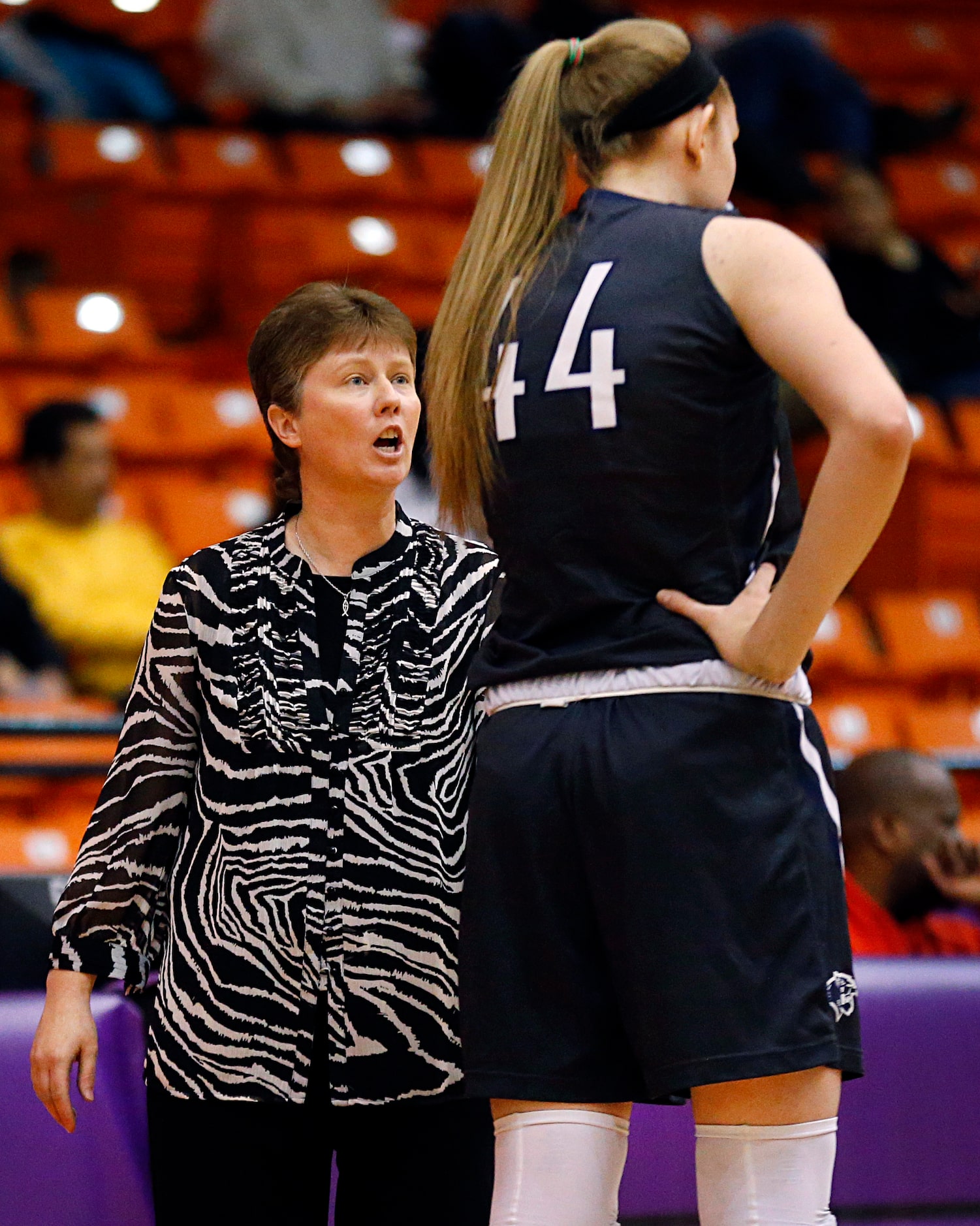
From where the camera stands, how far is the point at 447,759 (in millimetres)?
1681

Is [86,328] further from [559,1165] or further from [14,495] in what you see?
[559,1165]

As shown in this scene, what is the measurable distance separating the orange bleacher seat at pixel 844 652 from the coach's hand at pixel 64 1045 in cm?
381

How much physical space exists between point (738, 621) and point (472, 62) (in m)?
6.41

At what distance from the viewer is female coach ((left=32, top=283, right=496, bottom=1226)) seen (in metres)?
1.64

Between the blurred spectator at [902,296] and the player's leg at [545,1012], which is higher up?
the blurred spectator at [902,296]

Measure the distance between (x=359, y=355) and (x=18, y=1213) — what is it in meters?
1.00

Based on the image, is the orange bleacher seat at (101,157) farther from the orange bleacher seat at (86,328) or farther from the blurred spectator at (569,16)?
the blurred spectator at (569,16)

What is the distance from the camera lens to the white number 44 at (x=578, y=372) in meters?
1.40

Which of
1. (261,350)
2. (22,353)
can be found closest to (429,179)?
(22,353)

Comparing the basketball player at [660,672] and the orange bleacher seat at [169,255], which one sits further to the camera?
the orange bleacher seat at [169,255]

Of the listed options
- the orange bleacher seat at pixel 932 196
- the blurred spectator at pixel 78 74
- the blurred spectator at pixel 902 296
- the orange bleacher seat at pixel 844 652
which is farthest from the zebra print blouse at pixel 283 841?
the orange bleacher seat at pixel 932 196

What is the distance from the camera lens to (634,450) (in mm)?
1397

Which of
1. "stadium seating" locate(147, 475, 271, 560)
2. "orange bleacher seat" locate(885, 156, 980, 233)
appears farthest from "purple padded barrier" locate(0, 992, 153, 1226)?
"orange bleacher seat" locate(885, 156, 980, 233)

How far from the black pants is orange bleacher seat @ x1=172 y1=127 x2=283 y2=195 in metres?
5.23
